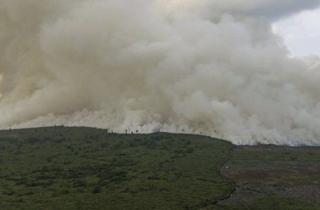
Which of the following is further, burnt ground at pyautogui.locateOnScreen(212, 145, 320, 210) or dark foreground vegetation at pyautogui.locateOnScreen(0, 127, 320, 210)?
dark foreground vegetation at pyautogui.locateOnScreen(0, 127, 320, 210)

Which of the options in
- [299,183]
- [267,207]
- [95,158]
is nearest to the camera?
[267,207]

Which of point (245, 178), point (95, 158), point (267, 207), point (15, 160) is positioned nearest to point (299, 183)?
point (245, 178)

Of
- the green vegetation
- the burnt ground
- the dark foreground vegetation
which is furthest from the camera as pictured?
the green vegetation

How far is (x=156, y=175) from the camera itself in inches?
5591

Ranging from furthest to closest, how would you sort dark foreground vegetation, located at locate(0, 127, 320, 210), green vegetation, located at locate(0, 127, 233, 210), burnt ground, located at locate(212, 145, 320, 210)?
green vegetation, located at locate(0, 127, 233, 210)
dark foreground vegetation, located at locate(0, 127, 320, 210)
burnt ground, located at locate(212, 145, 320, 210)

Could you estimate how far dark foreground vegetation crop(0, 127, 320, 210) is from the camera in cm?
11825

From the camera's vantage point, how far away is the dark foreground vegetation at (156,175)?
118250 millimetres

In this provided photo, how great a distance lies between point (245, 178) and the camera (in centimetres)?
14000

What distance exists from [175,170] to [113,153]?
33830 millimetres

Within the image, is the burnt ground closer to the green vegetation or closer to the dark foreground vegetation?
the dark foreground vegetation

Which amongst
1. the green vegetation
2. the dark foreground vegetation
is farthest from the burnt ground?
the green vegetation

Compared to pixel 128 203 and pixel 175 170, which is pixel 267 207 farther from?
pixel 175 170

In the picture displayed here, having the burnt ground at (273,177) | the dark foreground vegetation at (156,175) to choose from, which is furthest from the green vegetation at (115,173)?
the burnt ground at (273,177)

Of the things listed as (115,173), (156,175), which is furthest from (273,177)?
(115,173)
